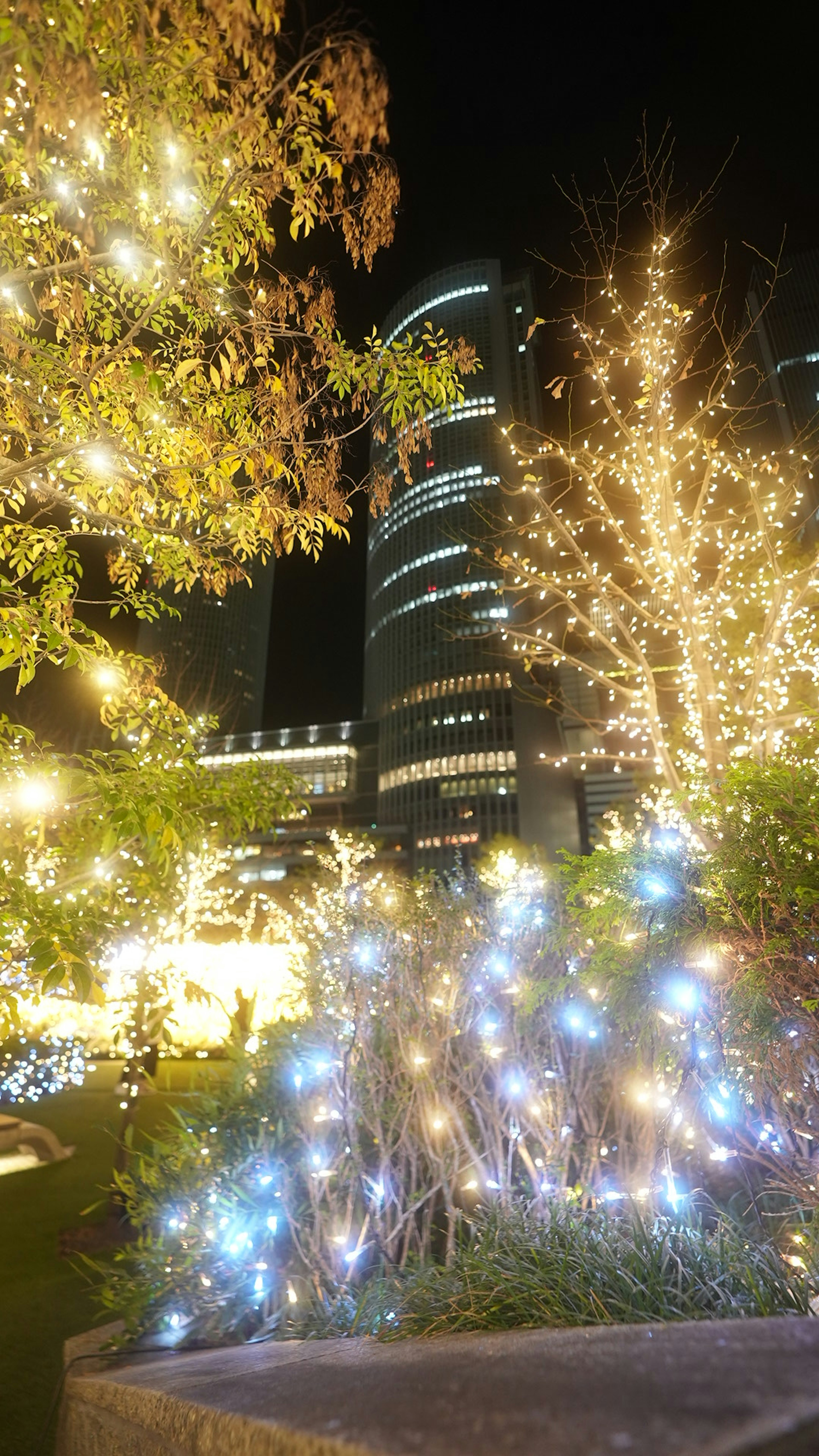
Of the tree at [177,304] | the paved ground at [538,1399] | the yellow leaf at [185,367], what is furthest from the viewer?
the yellow leaf at [185,367]

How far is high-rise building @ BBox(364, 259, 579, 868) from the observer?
86500mm

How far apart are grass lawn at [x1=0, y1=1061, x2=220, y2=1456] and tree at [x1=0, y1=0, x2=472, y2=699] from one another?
4742 millimetres

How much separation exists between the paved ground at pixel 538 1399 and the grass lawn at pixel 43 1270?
3404 millimetres

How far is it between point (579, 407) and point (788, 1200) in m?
7.64

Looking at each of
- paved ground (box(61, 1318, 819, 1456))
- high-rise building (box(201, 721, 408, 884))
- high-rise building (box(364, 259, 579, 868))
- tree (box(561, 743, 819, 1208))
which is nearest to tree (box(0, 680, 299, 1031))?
paved ground (box(61, 1318, 819, 1456))

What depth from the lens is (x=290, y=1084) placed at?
6.05 m

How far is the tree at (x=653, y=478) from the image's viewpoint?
22.4 ft

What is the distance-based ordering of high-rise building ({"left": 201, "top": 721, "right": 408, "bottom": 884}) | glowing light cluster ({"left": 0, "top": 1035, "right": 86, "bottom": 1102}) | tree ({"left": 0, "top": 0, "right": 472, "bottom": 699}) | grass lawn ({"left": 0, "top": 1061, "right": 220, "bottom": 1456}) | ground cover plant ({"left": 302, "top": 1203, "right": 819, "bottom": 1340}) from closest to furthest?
ground cover plant ({"left": 302, "top": 1203, "right": 819, "bottom": 1340}), tree ({"left": 0, "top": 0, "right": 472, "bottom": 699}), grass lawn ({"left": 0, "top": 1061, "right": 220, "bottom": 1456}), glowing light cluster ({"left": 0, "top": 1035, "right": 86, "bottom": 1102}), high-rise building ({"left": 201, "top": 721, "right": 408, "bottom": 884})

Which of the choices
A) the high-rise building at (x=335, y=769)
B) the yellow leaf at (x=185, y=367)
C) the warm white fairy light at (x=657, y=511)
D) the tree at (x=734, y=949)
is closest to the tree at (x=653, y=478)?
the warm white fairy light at (x=657, y=511)

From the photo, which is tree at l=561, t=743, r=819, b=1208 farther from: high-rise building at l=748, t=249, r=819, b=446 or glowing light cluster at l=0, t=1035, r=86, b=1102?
high-rise building at l=748, t=249, r=819, b=446

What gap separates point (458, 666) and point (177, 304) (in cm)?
8921

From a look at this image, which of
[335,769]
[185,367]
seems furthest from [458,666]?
[185,367]

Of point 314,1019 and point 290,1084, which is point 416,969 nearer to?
point 314,1019

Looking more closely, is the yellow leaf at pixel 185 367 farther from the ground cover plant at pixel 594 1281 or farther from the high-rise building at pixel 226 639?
the high-rise building at pixel 226 639
